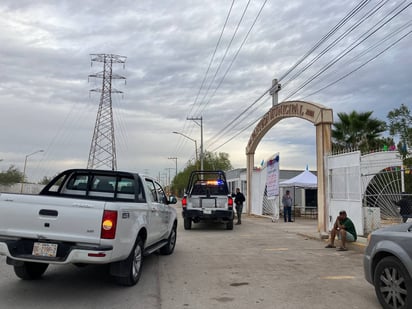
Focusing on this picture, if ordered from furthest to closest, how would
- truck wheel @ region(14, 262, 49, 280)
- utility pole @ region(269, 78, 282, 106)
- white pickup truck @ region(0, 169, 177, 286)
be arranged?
utility pole @ region(269, 78, 282, 106) < truck wheel @ region(14, 262, 49, 280) < white pickup truck @ region(0, 169, 177, 286)

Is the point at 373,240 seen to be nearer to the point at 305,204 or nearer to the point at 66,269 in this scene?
the point at 66,269

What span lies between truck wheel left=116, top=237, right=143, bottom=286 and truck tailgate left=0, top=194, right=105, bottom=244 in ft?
3.14

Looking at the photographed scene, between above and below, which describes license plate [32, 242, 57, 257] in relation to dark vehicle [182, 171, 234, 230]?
below

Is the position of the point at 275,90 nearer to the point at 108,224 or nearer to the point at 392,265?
the point at 392,265

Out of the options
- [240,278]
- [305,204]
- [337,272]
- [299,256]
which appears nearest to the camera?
[240,278]

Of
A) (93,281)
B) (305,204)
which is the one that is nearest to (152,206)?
(93,281)

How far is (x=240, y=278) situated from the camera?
23.6ft

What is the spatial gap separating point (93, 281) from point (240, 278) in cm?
253

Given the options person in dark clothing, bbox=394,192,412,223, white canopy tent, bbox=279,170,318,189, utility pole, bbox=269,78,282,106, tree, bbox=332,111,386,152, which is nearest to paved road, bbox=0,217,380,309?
person in dark clothing, bbox=394,192,412,223

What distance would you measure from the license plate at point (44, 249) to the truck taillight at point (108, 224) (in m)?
0.68

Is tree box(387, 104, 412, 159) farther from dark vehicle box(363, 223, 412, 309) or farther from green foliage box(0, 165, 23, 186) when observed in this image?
green foliage box(0, 165, 23, 186)

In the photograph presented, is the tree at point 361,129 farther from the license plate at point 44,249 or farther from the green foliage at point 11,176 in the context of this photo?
the green foliage at point 11,176

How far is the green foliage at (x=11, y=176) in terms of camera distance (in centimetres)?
5946

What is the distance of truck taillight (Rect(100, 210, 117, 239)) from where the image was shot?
215 inches
